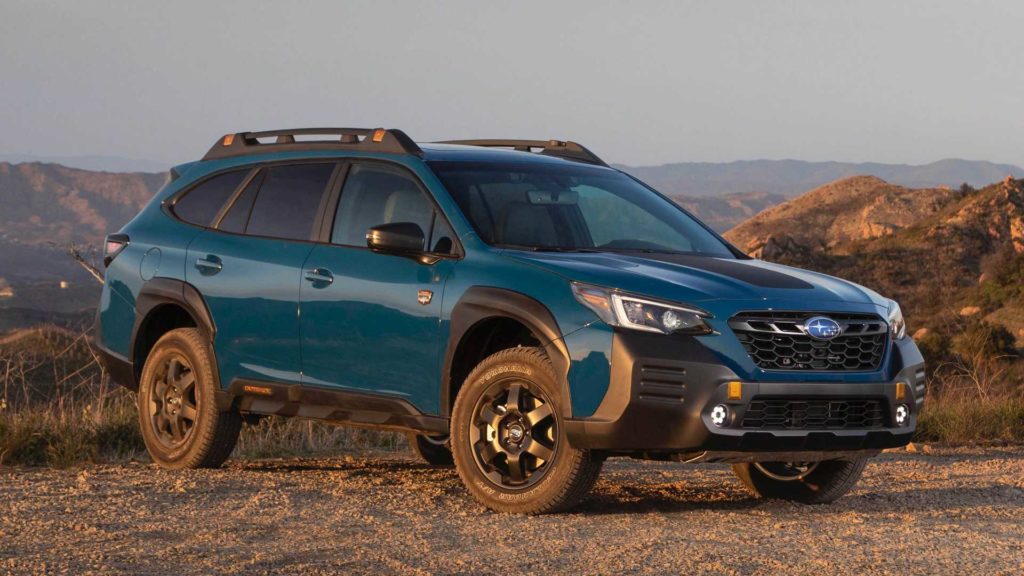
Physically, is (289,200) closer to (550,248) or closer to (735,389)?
(550,248)

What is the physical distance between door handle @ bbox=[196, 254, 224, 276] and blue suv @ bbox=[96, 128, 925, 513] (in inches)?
0.8

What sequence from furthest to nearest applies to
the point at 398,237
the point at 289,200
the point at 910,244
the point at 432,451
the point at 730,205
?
the point at 730,205 < the point at 910,244 < the point at 432,451 < the point at 289,200 < the point at 398,237

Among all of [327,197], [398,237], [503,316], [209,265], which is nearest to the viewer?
[503,316]

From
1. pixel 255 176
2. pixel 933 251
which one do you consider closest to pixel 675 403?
pixel 255 176

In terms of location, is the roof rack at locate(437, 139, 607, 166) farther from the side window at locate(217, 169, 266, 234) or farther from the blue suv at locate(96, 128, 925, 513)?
the side window at locate(217, 169, 266, 234)

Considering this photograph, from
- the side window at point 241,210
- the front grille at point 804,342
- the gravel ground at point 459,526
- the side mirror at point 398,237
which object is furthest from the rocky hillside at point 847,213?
the side mirror at point 398,237

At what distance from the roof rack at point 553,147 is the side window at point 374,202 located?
1.14 metres

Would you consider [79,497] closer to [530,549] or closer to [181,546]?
[181,546]

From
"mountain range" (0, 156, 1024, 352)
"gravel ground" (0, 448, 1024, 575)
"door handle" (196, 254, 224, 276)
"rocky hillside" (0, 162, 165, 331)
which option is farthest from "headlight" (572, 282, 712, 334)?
"rocky hillside" (0, 162, 165, 331)

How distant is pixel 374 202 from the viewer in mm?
8320

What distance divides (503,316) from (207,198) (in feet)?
9.54

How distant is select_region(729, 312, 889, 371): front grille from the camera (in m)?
6.88

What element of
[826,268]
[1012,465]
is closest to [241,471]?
[1012,465]

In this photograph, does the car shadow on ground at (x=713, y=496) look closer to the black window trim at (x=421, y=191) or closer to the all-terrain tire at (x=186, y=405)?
the all-terrain tire at (x=186, y=405)
